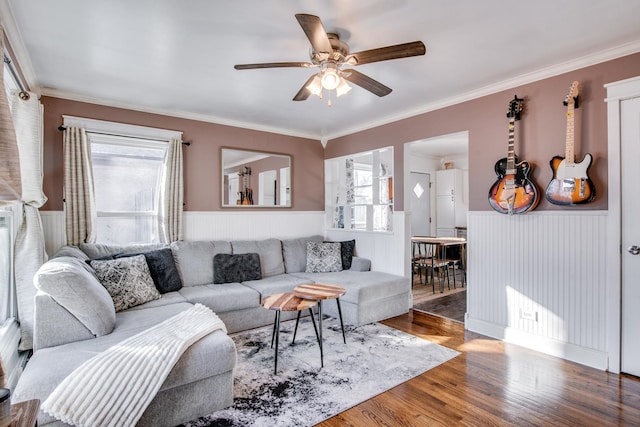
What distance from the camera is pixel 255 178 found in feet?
15.5

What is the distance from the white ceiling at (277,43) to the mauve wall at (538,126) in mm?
111

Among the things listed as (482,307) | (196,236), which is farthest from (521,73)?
(196,236)

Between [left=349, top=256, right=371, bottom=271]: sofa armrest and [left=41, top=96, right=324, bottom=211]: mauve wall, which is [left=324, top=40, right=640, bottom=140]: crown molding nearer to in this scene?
[left=41, top=96, right=324, bottom=211]: mauve wall

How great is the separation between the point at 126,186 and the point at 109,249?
2.50ft

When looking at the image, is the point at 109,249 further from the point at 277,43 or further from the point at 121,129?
the point at 277,43

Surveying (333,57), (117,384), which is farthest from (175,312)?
(333,57)

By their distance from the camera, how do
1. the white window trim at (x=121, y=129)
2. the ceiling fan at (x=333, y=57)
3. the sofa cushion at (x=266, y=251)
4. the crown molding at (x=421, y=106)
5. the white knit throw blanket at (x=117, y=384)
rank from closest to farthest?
the white knit throw blanket at (x=117, y=384) < the ceiling fan at (x=333, y=57) < the crown molding at (x=421, y=106) < the white window trim at (x=121, y=129) < the sofa cushion at (x=266, y=251)

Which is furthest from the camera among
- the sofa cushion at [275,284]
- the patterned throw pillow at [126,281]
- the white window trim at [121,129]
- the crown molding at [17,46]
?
the sofa cushion at [275,284]

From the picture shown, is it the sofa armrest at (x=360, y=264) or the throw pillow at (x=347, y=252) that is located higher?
the throw pillow at (x=347, y=252)

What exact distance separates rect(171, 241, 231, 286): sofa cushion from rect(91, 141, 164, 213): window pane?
62cm

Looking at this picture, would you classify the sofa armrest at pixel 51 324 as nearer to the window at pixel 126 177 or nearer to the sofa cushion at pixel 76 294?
the sofa cushion at pixel 76 294

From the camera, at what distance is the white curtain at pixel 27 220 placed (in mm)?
2529

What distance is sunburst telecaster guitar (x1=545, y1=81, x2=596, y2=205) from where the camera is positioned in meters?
2.63

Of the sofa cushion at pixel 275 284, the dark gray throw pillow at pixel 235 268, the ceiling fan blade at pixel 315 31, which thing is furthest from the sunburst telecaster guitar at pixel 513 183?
the dark gray throw pillow at pixel 235 268
